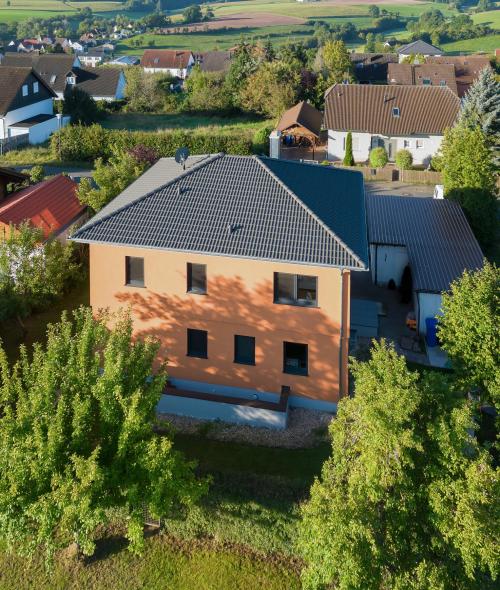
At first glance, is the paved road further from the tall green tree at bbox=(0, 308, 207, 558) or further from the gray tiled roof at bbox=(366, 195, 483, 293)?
the tall green tree at bbox=(0, 308, 207, 558)

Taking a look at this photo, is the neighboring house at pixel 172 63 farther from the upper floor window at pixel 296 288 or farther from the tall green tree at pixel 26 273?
the upper floor window at pixel 296 288

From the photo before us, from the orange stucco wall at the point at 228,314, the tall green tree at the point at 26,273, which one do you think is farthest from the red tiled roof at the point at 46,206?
the orange stucco wall at the point at 228,314

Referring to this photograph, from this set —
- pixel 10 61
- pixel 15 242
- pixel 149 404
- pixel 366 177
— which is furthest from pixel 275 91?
pixel 149 404

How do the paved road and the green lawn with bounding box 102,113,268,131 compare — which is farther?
the green lawn with bounding box 102,113,268,131

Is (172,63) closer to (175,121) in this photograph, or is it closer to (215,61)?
(215,61)

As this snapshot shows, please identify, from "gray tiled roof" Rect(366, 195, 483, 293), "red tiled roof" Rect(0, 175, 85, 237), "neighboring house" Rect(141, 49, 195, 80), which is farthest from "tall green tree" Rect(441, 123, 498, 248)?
"neighboring house" Rect(141, 49, 195, 80)

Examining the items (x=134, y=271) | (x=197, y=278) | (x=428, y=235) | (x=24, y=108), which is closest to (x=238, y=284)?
(x=197, y=278)
